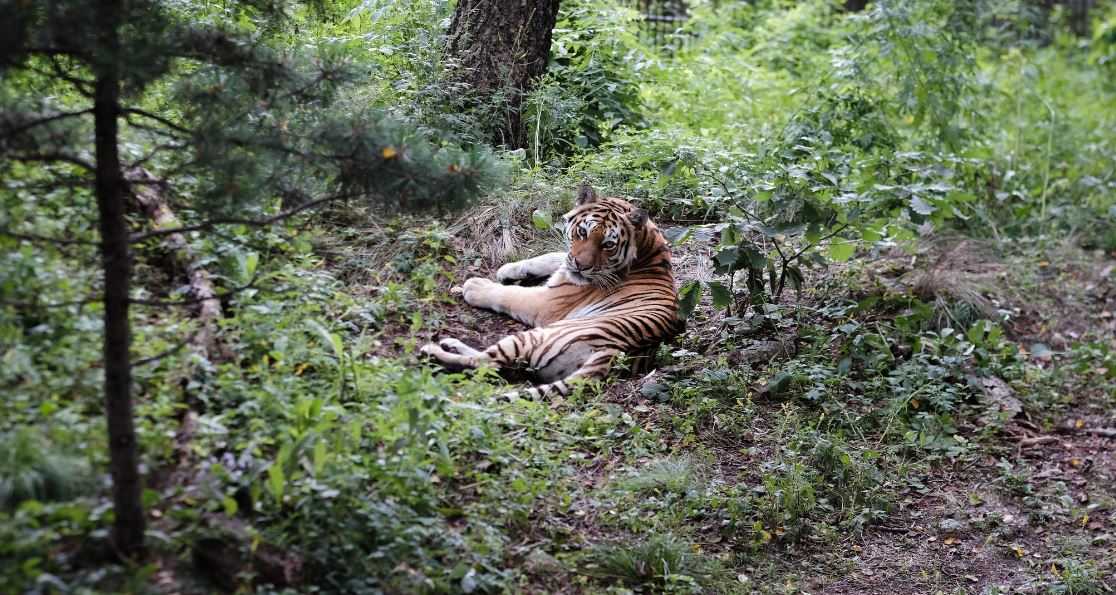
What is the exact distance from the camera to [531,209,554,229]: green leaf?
670 centimetres

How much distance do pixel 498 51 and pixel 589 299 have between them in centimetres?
244

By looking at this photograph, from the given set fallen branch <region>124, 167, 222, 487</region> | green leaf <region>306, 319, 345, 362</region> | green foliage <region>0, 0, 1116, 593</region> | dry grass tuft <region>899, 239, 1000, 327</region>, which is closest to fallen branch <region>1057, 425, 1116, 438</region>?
green foliage <region>0, 0, 1116, 593</region>

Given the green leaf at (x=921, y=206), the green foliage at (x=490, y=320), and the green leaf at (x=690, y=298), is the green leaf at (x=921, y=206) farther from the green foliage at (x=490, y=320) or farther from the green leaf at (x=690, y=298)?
the green leaf at (x=690, y=298)

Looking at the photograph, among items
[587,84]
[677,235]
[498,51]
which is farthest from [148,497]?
[587,84]

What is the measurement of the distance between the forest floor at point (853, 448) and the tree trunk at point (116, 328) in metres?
1.61

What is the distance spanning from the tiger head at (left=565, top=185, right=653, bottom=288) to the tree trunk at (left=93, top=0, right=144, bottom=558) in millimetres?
3161

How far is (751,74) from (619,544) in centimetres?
678

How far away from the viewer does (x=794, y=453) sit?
5164mm

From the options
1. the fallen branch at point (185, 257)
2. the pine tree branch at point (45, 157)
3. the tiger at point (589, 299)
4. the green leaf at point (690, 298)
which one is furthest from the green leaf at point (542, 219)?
the pine tree branch at point (45, 157)

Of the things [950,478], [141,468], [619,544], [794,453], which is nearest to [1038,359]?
[950,478]

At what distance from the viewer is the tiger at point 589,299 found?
18.6ft

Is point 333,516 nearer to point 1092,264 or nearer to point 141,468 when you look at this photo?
point 141,468

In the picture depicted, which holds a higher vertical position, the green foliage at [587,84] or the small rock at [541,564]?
the green foliage at [587,84]

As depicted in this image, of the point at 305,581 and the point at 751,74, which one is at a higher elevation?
the point at 751,74
